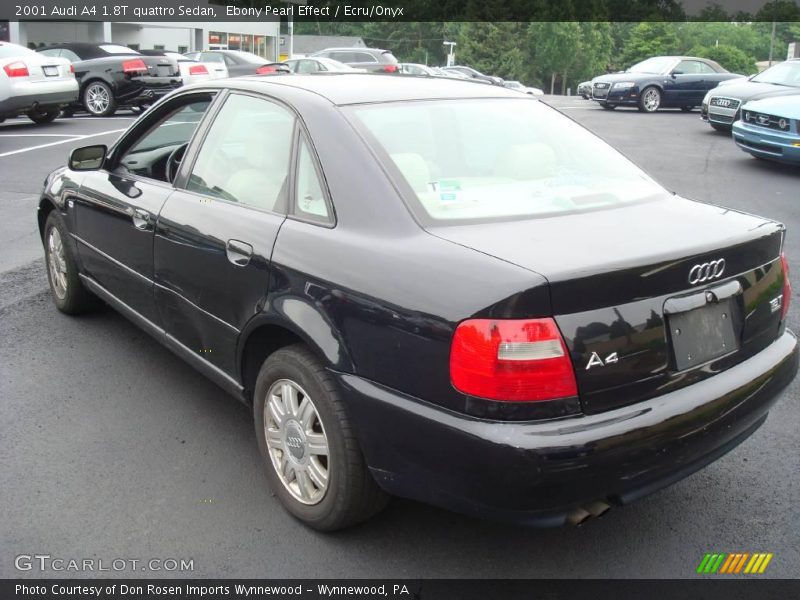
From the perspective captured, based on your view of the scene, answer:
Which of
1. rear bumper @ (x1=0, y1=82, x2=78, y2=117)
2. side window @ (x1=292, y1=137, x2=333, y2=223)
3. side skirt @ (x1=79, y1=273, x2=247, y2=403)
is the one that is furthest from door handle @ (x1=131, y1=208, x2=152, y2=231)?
rear bumper @ (x1=0, y1=82, x2=78, y2=117)

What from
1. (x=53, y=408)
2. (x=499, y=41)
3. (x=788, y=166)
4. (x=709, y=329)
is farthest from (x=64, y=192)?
(x=499, y=41)

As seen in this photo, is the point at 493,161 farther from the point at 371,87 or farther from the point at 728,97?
the point at 728,97

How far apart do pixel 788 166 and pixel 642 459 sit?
1110 cm

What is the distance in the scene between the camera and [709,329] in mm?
2646

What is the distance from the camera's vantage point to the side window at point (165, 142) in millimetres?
3959

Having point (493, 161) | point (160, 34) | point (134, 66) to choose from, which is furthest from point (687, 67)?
point (160, 34)

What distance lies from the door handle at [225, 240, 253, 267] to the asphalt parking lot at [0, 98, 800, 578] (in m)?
0.93

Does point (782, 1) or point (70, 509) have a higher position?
point (782, 1)

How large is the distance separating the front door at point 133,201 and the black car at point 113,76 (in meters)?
13.4

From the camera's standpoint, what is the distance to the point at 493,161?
3219 millimetres

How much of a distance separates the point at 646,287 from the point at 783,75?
44.4 ft

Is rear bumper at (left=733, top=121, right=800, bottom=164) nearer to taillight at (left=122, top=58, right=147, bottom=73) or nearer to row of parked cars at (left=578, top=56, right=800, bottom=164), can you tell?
row of parked cars at (left=578, top=56, right=800, bottom=164)

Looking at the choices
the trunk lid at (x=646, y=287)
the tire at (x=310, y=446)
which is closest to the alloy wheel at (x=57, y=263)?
the tire at (x=310, y=446)

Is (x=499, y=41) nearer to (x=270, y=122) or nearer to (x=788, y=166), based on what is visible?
(x=788, y=166)
